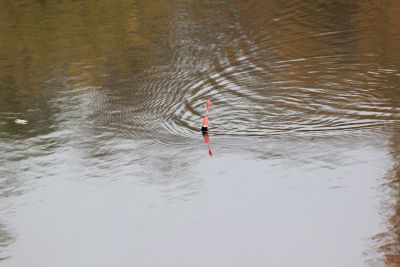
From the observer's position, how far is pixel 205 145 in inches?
563

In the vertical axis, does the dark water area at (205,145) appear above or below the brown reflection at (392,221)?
above

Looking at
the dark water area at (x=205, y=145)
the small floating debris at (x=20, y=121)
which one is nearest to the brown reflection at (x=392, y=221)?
the dark water area at (x=205, y=145)

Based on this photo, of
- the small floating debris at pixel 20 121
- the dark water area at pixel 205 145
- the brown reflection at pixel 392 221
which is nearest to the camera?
the brown reflection at pixel 392 221

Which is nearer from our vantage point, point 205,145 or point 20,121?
point 205,145

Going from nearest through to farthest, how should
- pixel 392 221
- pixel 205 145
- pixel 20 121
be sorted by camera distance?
pixel 392 221
pixel 205 145
pixel 20 121

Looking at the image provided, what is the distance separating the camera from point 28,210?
13.1m

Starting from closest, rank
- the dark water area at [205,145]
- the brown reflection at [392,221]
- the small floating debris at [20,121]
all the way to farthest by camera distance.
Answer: the brown reflection at [392,221]
the dark water area at [205,145]
the small floating debris at [20,121]

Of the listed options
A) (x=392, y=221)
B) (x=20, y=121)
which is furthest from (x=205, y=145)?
(x=20, y=121)

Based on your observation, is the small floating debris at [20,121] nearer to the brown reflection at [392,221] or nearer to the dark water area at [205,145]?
the dark water area at [205,145]

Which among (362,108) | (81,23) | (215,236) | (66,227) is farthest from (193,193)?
(81,23)

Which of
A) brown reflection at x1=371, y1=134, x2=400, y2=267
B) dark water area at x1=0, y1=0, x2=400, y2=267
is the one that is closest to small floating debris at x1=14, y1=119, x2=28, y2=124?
dark water area at x1=0, y1=0, x2=400, y2=267

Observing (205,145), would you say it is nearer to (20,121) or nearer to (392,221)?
(392,221)

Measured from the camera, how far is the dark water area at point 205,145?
11.7 metres

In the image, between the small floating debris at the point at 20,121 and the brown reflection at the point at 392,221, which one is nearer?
the brown reflection at the point at 392,221
